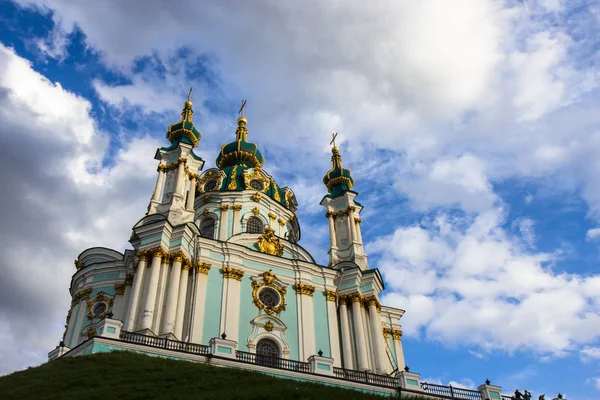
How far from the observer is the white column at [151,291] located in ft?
72.1

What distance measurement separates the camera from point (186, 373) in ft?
49.4

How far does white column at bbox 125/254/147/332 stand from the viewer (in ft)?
72.4

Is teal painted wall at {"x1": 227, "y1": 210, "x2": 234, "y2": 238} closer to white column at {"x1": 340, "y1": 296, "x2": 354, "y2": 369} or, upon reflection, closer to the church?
the church

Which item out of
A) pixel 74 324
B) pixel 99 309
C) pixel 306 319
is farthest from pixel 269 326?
pixel 74 324

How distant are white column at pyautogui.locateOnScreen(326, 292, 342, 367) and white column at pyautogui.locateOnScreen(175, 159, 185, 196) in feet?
32.4

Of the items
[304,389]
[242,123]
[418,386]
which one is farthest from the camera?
[242,123]

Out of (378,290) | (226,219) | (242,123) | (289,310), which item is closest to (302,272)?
(289,310)

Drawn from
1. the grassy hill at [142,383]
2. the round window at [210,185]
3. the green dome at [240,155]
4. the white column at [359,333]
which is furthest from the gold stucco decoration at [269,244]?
the grassy hill at [142,383]

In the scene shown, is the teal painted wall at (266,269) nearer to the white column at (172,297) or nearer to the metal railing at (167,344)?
the white column at (172,297)

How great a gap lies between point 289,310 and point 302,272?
2.47 metres

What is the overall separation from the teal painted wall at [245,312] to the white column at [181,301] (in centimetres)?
292

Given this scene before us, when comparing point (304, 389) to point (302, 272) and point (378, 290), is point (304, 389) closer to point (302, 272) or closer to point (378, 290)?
point (302, 272)

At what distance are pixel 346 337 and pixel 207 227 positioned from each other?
11606 mm

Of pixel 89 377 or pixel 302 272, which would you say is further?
pixel 302 272
